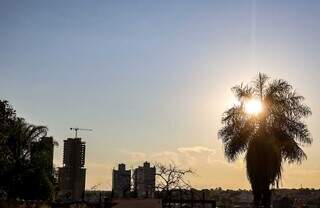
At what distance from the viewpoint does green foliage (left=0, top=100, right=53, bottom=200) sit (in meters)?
49.6

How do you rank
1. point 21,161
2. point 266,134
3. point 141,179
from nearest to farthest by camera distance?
point 266,134
point 21,161
point 141,179

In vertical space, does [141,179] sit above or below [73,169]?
below

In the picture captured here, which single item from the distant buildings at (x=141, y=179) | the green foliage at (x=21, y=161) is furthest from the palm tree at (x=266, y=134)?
the green foliage at (x=21, y=161)

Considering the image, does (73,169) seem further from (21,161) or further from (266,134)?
(266,134)

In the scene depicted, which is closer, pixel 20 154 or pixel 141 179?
pixel 20 154

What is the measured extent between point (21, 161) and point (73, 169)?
5192 mm

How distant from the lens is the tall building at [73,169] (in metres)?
52.2

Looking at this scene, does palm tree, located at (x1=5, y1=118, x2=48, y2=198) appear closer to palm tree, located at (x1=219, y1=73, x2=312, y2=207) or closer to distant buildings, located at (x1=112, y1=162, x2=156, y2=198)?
distant buildings, located at (x1=112, y1=162, x2=156, y2=198)

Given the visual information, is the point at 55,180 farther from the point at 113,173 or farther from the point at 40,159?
the point at 113,173

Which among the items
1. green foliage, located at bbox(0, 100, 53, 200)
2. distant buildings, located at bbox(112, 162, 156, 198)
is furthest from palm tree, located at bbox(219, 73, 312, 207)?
green foliage, located at bbox(0, 100, 53, 200)

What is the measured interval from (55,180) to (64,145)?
454 centimetres

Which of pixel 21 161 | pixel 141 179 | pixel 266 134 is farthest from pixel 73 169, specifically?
pixel 266 134

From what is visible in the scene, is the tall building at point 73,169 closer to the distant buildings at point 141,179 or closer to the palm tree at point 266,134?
the distant buildings at point 141,179

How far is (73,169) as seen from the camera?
174 feet
